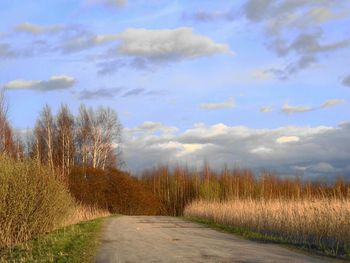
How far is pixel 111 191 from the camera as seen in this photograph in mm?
62625

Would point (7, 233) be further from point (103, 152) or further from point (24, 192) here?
point (103, 152)

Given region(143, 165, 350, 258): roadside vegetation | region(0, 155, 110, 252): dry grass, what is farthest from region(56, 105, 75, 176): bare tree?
region(0, 155, 110, 252): dry grass

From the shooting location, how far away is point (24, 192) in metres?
21.0

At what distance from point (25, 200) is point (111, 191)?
137 ft

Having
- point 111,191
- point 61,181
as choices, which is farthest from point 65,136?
point 61,181

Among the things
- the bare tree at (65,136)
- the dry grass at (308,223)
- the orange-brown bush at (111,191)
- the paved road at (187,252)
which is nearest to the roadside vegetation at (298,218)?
the dry grass at (308,223)

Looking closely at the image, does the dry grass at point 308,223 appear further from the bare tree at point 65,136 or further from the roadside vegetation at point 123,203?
the bare tree at point 65,136

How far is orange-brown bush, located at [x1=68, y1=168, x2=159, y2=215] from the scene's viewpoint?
5862 cm

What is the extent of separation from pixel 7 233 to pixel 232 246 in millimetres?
9396

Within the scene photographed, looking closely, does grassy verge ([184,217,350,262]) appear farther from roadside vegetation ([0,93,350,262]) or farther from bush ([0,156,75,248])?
bush ([0,156,75,248])

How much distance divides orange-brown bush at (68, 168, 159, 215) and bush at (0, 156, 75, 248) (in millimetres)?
34717

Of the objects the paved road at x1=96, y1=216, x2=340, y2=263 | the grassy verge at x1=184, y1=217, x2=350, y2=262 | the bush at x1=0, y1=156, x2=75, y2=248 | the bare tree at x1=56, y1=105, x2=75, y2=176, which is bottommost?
the grassy verge at x1=184, y1=217, x2=350, y2=262

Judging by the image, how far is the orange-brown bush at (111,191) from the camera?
58.6m

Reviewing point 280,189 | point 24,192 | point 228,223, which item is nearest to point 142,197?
point 280,189
